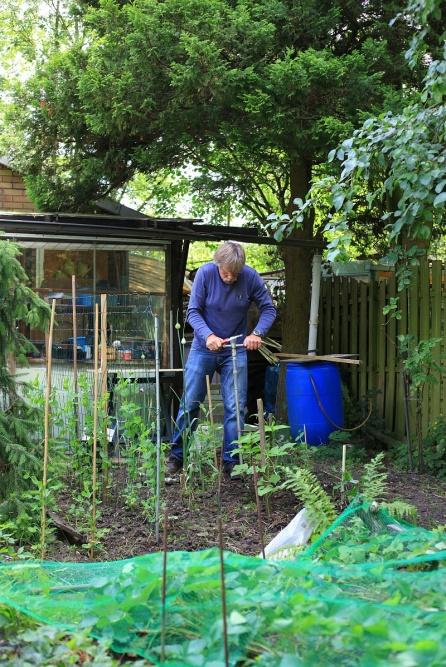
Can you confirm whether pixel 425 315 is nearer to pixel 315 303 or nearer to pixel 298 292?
pixel 315 303

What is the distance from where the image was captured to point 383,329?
24.2 ft

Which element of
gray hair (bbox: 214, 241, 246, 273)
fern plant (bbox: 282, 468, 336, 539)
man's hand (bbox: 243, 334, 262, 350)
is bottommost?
fern plant (bbox: 282, 468, 336, 539)

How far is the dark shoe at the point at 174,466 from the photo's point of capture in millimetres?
5473

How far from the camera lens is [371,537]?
341cm

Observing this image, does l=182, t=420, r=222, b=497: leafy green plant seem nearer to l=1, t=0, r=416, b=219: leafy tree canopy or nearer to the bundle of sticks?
the bundle of sticks

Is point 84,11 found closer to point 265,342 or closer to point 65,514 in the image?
point 265,342

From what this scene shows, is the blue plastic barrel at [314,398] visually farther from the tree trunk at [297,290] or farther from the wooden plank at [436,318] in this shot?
the tree trunk at [297,290]

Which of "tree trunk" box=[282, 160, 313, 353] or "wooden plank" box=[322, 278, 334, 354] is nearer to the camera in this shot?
"tree trunk" box=[282, 160, 313, 353]

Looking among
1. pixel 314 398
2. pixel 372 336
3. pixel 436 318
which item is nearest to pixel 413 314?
pixel 436 318

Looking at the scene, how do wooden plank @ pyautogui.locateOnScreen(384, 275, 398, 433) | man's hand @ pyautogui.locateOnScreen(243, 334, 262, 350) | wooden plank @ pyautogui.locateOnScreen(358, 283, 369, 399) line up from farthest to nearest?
wooden plank @ pyautogui.locateOnScreen(358, 283, 369, 399) < wooden plank @ pyautogui.locateOnScreen(384, 275, 398, 433) < man's hand @ pyautogui.locateOnScreen(243, 334, 262, 350)

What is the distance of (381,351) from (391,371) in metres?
0.23

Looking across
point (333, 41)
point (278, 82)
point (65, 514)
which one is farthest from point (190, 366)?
point (333, 41)

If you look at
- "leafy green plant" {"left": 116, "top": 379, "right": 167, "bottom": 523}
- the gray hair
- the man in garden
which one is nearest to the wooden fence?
the man in garden

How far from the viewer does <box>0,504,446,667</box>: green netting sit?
6.25ft
